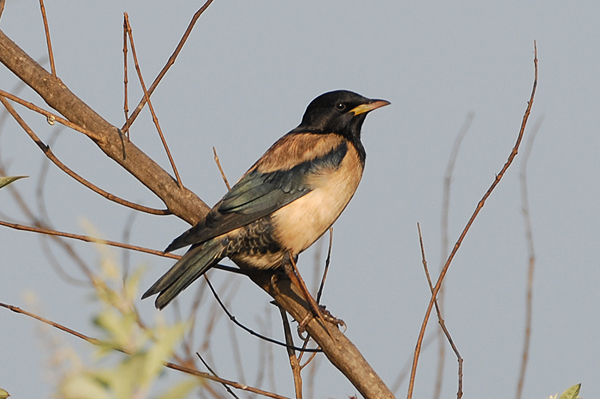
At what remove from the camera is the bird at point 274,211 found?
13.5 ft

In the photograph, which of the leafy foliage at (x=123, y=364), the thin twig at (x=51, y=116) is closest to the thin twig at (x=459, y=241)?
the thin twig at (x=51, y=116)

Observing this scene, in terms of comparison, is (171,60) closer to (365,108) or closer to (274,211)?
(274,211)

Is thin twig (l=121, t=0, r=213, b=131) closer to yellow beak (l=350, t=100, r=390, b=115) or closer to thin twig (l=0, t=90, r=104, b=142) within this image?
thin twig (l=0, t=90, r=104, b=142)

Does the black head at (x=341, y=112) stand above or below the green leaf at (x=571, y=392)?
above

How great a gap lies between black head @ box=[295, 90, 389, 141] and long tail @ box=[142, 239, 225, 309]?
1396mm

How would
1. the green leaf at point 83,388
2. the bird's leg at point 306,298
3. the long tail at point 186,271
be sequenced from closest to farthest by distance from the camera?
1. the green leaf at point 83,388
2. the bird's leg at point 306,298
3. the long tail at point 186,271

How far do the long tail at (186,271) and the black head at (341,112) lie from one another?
1396 mm

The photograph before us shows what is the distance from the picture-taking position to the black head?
525 centimetres

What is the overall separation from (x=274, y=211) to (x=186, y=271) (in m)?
0.73

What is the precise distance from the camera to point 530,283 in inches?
146

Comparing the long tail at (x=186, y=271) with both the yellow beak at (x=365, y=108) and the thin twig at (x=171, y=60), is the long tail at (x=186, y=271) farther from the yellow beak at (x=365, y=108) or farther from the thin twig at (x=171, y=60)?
the yellow beak at (x=365, y=108)

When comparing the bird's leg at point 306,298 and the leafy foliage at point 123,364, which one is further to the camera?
the bird's leg at point 306,298

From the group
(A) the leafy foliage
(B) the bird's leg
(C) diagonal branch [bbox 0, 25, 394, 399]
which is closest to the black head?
(B) the bird's leg

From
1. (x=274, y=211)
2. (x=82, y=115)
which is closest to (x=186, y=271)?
(x=274, y=211)
